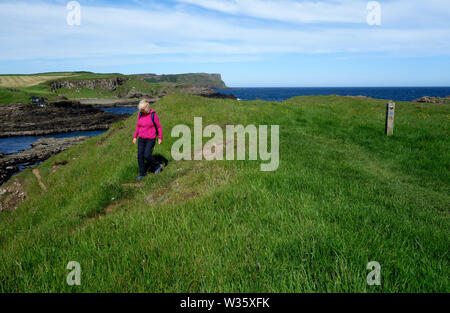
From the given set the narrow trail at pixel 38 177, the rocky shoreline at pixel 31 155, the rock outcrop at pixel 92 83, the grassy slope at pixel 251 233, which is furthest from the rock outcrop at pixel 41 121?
the rock outcrop at pixel 92 83

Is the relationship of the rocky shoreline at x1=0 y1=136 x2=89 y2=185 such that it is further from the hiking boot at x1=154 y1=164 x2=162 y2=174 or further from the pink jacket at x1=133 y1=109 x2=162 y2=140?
the pink jacket at x1=133 y1=109 x2=162 y2=140

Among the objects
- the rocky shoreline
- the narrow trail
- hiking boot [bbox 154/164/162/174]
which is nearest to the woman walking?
hiking boot [bbox 154/164/162/174]

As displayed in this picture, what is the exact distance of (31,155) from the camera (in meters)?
30.4

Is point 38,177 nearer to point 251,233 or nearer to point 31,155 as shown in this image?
point 31,155

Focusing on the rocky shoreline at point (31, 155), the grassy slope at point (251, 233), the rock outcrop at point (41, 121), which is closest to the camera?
the grassy slope at point (251, 233)

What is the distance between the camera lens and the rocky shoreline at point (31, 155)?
957 inches

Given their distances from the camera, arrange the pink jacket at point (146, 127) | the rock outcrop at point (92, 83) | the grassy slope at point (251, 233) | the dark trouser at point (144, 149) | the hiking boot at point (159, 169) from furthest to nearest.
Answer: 1. the rock outcrop at point (92, 83)
2. the hiking boot at point (159, 169)
3. the dark trouser at point (144, 149)
4. the pink jacket at point (146, 127)
5. the grassy slope at point (251, 233)

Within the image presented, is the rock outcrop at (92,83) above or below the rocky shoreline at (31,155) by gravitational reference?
above

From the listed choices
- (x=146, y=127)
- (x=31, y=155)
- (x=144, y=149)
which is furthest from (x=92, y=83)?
(x=146, y=127)

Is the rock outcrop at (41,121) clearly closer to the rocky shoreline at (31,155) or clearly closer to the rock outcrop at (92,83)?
the rocky shoreline at (31,155)
